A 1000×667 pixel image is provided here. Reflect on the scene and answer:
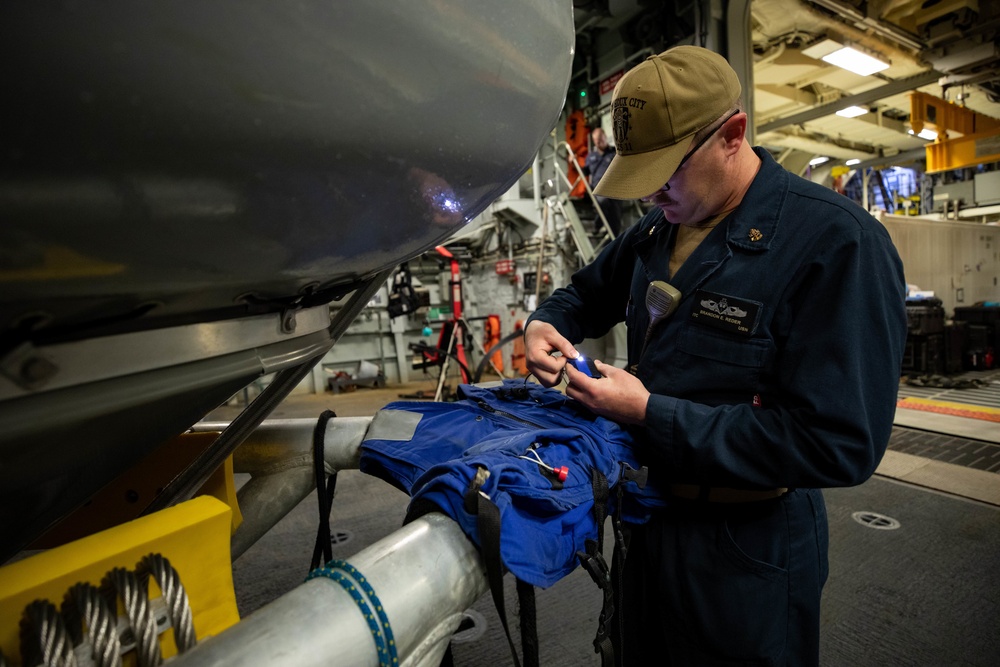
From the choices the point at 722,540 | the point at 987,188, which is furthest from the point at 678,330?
the point at 987,188

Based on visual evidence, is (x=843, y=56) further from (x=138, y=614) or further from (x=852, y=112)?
(x=138, y=614)

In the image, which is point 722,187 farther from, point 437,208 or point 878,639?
point 878,639

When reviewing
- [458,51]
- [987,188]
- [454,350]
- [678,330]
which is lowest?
[454,350]

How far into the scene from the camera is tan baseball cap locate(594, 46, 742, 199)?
0.88 m

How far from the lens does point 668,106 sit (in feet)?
2.89

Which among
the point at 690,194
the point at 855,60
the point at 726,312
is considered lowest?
the point at 726,312

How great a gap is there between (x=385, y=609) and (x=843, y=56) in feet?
22.4

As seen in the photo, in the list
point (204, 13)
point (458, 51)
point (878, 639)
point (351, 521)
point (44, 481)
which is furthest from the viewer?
point (351, 521)

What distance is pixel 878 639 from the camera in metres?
1.66

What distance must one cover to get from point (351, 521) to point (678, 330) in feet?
7.36

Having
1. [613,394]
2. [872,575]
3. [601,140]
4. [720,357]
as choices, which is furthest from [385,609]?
[601,140]

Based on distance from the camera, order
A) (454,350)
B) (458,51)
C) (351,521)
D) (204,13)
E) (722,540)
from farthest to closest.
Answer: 1. (454,350)
2. (351,521)
3. (722,540)
4. (458,51)
5. (204,13)

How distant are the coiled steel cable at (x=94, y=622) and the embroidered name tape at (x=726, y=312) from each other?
881 millimetres

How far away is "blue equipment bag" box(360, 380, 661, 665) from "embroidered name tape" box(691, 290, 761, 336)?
27 cm
